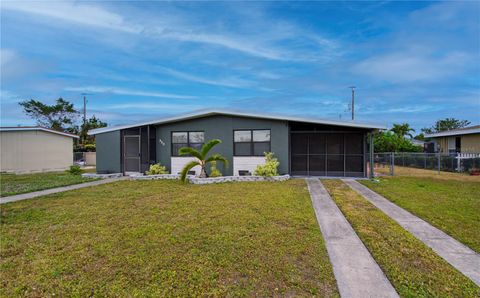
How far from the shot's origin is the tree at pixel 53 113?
2903 centimetres

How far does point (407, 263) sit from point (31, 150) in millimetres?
20811

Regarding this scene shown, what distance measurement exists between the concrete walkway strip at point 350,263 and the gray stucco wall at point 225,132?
21.7ft

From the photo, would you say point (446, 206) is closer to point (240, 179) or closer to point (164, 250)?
point (164, 250)

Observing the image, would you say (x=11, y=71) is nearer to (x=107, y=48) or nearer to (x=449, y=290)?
(x=107, y=48)

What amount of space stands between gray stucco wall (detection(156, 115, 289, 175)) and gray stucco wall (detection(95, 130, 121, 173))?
2.19 meters

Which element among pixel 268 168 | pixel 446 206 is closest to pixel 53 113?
pixel 268 168

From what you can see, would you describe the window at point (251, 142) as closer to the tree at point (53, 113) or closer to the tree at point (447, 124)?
the tree at point (53, 113)

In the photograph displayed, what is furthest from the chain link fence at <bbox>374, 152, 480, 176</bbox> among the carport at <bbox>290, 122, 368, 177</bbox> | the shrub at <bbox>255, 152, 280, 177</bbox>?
the shrub at <bbox>255, 152, 280, 177</bbox>

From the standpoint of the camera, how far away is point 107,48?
12.4m

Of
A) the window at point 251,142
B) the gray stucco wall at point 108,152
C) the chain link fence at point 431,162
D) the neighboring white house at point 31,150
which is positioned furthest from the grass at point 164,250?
the neighboring white house at point 31,150

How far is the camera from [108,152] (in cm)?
1372

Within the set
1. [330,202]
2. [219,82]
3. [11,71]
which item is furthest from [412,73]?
[11,71]

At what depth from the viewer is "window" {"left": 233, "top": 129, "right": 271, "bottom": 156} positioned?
12133 millimetres

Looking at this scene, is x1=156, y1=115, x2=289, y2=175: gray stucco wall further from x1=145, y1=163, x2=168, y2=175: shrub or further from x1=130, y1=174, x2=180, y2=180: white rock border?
x1=130, y1=174, x2=180, y2=180: white rock border
